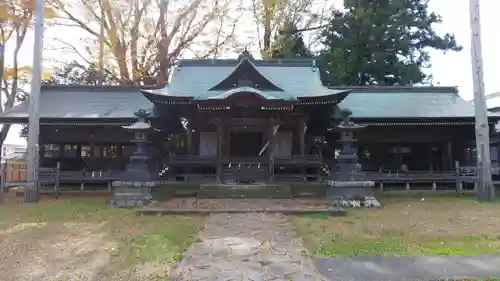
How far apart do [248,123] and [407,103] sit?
8677 mm

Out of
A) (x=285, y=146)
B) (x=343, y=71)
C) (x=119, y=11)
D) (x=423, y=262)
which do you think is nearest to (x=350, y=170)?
(x=285, y=146)

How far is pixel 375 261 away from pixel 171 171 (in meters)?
11.4

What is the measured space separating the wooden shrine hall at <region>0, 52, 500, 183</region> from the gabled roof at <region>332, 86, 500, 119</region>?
0.05 meters

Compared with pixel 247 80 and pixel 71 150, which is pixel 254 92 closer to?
pixel 247 80

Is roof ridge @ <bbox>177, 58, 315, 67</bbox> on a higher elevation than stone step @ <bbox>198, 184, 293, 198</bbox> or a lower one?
higher

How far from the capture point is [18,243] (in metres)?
7.48

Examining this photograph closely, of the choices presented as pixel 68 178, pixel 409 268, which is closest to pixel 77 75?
pixel 68 178

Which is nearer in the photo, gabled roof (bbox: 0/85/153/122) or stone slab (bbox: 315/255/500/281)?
stone slab (bbox: 315/255/500/281)

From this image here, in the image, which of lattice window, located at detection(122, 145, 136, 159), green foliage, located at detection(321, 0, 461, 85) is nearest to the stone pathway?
lattice window, located at detection(122, 145, 136, 159)

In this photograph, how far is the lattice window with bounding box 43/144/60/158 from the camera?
58.5 ft

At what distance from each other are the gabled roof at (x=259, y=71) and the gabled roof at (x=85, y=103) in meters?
2.24

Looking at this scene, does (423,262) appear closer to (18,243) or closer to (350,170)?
(350,170)

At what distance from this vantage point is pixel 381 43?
24.7 metres

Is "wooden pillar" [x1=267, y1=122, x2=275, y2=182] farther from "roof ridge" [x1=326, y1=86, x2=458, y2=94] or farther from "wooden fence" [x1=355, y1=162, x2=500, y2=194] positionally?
"roof ridge" [x1=326, y1=86, x2=458, y2=94]
